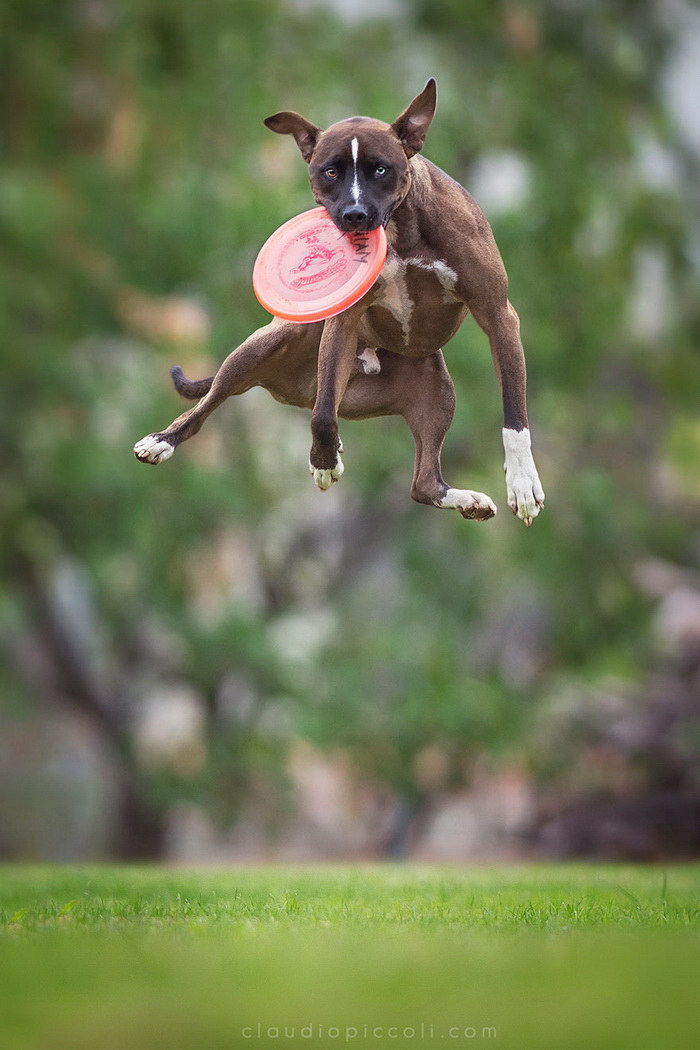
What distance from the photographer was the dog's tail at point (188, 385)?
5855 mm

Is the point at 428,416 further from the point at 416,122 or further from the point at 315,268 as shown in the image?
the point at 416,122

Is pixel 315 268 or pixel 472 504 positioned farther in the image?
pixel 472 504

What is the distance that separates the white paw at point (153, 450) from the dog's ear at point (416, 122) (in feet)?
4.68

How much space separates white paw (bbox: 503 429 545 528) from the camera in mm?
5148

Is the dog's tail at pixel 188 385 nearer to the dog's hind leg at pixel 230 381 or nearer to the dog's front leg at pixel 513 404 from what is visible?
the dog's hind leg at pixel 230 381

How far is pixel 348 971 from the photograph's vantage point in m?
4.50

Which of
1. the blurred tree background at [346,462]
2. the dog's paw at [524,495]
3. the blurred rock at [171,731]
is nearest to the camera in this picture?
the dog's paw at [524,495]

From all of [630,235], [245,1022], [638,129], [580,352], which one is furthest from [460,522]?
[245,1022]

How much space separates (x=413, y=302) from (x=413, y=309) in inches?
1.6

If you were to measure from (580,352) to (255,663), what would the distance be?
536cm

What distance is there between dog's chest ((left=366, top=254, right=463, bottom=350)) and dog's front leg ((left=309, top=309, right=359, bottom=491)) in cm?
16

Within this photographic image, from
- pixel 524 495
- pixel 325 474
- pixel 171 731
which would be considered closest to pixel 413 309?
pixel 325 474

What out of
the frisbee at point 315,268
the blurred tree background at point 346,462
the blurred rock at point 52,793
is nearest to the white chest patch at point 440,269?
the frisbee at point 315,268

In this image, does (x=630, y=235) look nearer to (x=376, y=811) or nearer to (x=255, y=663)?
(x=255, y=663)
